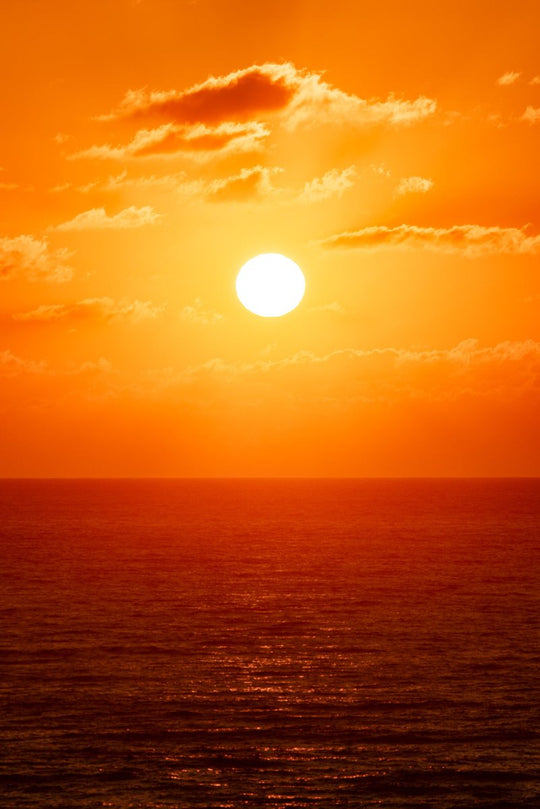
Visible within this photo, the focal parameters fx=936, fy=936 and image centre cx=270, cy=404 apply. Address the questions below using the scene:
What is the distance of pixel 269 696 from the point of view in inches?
2189

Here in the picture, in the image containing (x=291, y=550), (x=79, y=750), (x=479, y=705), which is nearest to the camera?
(x=79, y=750)

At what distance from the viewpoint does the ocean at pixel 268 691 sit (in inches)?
1634

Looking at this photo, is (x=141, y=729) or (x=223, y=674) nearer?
(x=141, y=729)

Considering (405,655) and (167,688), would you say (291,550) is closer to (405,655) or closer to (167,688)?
(405,655)

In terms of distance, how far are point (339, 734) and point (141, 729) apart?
34.0 feet

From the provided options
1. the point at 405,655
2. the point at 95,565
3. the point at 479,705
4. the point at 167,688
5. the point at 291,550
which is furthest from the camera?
the point at 291,550

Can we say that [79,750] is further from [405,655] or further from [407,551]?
[407,551]

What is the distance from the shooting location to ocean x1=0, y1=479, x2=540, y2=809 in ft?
136

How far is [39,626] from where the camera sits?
75.9 m

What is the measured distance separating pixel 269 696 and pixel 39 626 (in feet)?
90.4

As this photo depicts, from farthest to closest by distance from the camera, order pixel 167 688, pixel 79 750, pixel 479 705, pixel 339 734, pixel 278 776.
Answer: pixel 167 688 < pixel 479 705 < pixel 339 734 < pixel 79 750 < pixel 278 776

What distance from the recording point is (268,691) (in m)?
56.5

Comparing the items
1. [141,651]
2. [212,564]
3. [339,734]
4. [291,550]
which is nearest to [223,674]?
[141,651]

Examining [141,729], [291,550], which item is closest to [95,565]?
[291,550]
